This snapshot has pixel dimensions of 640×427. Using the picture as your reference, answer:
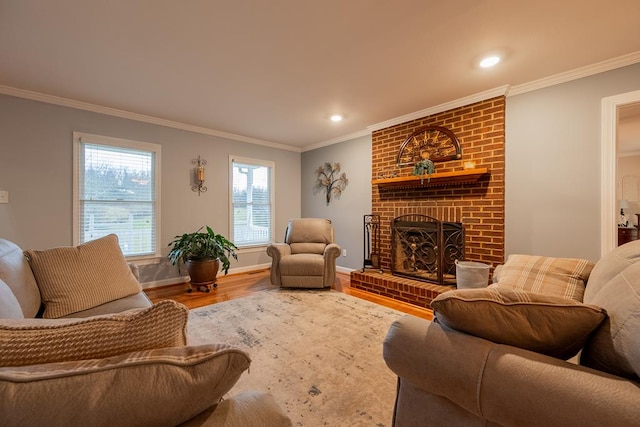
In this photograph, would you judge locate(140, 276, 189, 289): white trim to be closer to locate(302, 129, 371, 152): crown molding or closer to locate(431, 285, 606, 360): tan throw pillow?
locate(302, 129, 371, 152): crown molding

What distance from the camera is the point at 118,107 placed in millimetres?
3387

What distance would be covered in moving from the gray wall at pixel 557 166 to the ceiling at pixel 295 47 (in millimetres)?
256

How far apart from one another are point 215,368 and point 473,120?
3.51 metres

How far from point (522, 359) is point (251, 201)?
14.8 ft

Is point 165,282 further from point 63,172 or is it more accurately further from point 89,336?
point 89,336

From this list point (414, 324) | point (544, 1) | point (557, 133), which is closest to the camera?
point (414, 324)

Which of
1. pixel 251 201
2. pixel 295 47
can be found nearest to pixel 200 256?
pixel 251 201

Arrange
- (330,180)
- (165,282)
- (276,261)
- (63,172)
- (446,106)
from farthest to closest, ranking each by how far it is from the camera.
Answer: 1. (330,180)
2. (165,282)
3. (276,261)
4. (446,106)
5. (63,172)

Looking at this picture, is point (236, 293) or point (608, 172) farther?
point (236, 293)

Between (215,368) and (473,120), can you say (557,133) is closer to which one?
(473,120)

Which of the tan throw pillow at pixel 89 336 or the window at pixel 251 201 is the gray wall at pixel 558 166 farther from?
the window at pixel 251 201

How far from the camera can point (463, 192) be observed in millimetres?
3203

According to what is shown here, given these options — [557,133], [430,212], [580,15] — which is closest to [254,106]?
[430,212]

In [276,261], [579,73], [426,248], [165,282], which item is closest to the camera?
[579,73]
